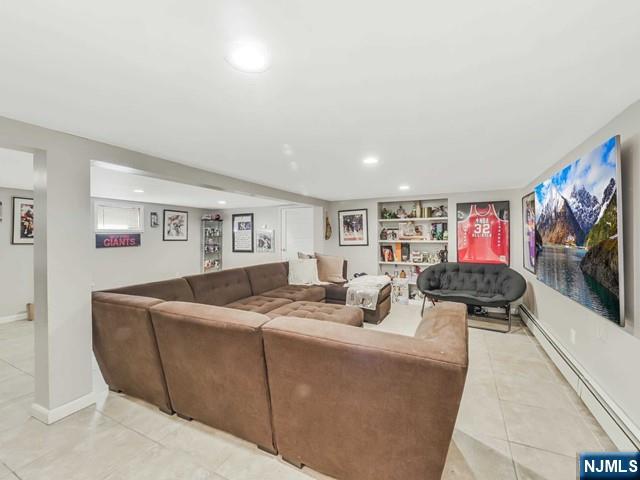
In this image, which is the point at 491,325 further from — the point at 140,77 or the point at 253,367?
the point at 140,77

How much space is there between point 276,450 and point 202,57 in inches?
80.3

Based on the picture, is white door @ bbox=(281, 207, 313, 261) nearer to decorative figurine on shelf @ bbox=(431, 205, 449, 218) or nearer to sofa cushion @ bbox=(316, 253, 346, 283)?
sofa cushion @ bbox=(316, 253, 346, 283)

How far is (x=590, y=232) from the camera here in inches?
72.9

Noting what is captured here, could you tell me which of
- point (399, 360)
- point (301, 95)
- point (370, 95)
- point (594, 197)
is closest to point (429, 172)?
point (594, 197)

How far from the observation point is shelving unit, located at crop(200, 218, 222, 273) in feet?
23.6

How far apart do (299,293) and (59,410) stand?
2642 mm

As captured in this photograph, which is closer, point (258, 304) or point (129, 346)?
point (129, 346)

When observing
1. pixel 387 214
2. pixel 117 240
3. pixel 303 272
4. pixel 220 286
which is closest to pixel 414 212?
pixel 387 214

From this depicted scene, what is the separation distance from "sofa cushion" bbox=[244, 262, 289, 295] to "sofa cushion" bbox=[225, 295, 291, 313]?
0.32 m

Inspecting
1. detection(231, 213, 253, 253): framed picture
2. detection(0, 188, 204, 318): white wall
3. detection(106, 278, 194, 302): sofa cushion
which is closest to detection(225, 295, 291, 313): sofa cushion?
detection(106, 278, 194, 302): sofa cushion

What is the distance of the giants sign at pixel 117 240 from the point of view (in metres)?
5.23

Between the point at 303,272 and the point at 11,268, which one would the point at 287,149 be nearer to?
the point at 303,272

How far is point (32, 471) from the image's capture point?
1553 millimetres

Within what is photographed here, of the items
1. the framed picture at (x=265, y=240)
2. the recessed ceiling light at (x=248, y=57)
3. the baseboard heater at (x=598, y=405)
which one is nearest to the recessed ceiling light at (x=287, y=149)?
the recessed ceiling light at (x=248, y=57)
